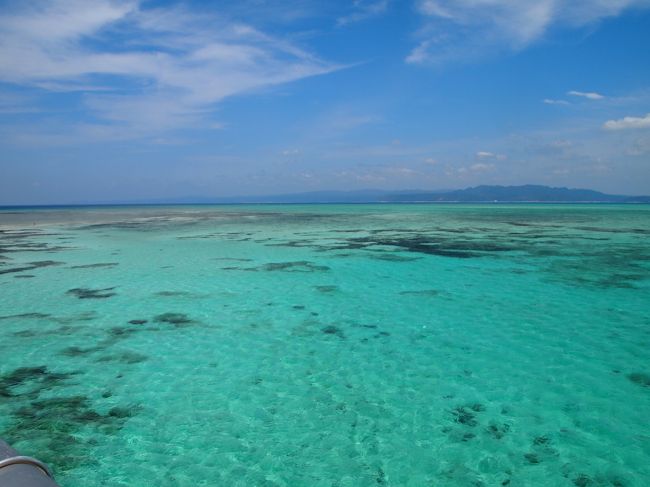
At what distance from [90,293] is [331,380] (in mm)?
9865

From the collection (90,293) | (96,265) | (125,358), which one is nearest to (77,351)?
(125,358)

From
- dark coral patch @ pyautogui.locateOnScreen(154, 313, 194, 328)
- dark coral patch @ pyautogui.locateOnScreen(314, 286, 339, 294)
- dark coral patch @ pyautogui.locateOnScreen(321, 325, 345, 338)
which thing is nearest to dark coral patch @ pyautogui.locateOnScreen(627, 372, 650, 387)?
dark coral patch @ pyautogui.locateOnScreen(321, 325, 345, 338)

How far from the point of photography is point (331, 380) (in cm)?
727

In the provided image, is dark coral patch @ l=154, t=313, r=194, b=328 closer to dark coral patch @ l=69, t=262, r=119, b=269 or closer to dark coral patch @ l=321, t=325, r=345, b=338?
dark coral patch @ l=321, t=325, r=345, b=338

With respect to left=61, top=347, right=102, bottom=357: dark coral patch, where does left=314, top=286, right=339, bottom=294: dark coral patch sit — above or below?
above

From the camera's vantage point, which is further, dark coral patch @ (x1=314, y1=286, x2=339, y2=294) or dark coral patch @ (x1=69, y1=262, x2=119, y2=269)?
dark coral patch @ (x1=69, y1=262, x2=119, y2=269)

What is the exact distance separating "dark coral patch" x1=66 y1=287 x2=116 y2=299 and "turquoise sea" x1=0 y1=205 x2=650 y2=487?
63 millimetres

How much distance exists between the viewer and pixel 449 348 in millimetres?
8734

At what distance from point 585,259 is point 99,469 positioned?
2035 cm

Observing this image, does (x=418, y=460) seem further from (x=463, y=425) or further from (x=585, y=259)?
(x=585, y=259)

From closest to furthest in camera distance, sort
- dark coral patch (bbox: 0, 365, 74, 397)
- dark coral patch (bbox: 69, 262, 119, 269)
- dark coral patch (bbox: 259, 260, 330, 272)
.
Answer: dark coral patch (bbox: 0, 365, 74, 397)
dark coral patch (bbox: 259, 260, 330, 272)
dark coral patch (bbox: 69, 262, 119, 269)

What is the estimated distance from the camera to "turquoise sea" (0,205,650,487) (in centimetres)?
511

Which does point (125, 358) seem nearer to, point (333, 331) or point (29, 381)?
point (29, 381)

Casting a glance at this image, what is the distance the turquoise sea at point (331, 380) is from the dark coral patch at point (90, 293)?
63 millimetres
